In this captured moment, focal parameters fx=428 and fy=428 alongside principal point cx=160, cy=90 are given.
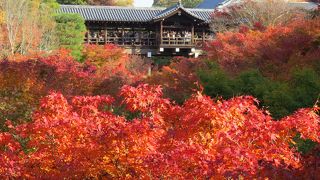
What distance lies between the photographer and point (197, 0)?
53188mm

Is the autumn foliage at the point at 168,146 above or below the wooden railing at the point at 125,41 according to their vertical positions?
below

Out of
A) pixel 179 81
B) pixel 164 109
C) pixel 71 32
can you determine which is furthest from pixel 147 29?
pixel 164 109

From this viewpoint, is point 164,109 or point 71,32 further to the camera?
point 71,32

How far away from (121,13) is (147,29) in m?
1.99

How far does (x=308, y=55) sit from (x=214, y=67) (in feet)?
9.19

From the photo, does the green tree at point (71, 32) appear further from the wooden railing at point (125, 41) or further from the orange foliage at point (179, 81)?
the orange foliage at point (179, 81)

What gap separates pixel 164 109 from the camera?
272 inches

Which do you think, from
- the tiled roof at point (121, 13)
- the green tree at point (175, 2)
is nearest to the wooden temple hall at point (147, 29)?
the tiled roof at point (121, 13)

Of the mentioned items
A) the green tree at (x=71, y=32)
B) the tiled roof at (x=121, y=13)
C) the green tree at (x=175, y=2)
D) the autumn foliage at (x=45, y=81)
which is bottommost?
the autumn foliage at (x=45, y=81)

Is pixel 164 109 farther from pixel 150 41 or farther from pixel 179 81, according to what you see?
pixel 150 41


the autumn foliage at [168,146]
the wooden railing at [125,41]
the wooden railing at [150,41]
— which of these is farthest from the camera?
the wooden railing at [150,41]

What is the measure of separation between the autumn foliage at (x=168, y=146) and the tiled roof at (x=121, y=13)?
20.9 meters

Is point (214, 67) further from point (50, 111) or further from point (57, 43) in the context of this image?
point (57, 43)

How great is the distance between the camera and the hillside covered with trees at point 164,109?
16.8 feet
